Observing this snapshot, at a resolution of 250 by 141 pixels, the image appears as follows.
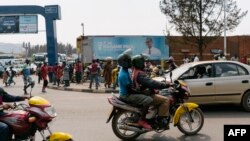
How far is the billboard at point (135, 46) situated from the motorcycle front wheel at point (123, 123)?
23.5 m

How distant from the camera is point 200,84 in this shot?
9875mm

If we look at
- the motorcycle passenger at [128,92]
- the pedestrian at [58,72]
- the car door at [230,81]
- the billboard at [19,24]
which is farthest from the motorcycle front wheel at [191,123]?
the billboard at [19,24]

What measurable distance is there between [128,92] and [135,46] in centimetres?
2456

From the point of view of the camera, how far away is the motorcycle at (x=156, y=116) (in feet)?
23.5

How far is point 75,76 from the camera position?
82.3ft

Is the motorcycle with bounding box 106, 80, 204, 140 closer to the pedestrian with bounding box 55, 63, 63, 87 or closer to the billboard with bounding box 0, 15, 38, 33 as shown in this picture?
the pedestrian with bounding box 55, 63, 63, 87

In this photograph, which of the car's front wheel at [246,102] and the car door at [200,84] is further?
the car's front wheel at [246,102]

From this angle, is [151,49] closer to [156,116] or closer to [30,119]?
[156,116]

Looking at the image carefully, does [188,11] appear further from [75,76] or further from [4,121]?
[4,121]

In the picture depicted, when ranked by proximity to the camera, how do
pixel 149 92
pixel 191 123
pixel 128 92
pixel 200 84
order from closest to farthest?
pixel 128 92
pixel 149 92
pixel 191 123
pixel 200 84

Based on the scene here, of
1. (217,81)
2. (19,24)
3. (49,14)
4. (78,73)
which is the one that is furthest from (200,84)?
(19,24)

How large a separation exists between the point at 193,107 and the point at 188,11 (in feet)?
68.3

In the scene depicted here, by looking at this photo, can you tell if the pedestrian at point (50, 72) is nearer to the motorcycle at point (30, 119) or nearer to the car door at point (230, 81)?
the car door at point (230, 81)

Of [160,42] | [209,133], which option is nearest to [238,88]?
[209,133]
